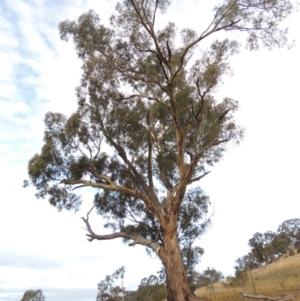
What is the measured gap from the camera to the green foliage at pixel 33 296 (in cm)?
3275

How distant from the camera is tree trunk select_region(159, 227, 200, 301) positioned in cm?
970

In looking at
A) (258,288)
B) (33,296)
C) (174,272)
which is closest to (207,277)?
(258,288)

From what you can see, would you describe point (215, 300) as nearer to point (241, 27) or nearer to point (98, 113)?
point (98, 113)

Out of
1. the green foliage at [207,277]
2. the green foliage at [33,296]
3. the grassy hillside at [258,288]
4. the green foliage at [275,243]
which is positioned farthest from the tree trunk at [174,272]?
the green foliage at [275,243]

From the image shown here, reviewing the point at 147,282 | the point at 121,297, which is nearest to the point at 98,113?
the point at 147,282

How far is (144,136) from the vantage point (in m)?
13.5

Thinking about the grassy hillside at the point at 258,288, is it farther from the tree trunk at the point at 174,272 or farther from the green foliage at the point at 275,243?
the green foliage at the point at 275,243

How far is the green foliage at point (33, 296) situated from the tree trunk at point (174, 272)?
2636 centimetres

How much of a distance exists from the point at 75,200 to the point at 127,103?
13.2 feet

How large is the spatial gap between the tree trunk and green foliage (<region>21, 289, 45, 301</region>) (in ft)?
86.5

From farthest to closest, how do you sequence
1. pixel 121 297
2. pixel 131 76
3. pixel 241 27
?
pixel 121 297, pixel 131 76, pixel 241 27

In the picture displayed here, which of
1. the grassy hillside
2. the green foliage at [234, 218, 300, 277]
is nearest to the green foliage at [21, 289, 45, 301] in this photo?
the grassy hillside

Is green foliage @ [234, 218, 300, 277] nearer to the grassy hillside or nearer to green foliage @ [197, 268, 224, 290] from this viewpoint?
the grassy hillside

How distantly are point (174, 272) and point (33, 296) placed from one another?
89.2 feet
